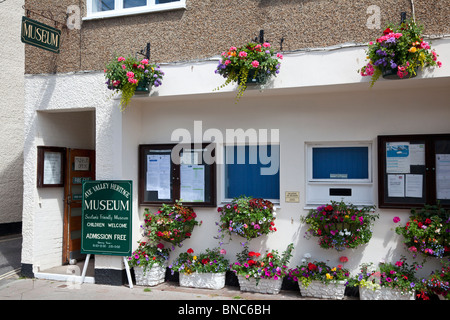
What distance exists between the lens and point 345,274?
6.02m

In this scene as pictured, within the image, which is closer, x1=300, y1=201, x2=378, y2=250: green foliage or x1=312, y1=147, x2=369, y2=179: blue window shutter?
x1=300, y1=201, x2=378, y2=250: green foliage

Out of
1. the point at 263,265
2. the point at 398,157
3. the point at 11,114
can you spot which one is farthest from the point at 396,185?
the point at 11,114

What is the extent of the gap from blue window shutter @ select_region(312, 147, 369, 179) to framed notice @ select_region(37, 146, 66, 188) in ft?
14.8

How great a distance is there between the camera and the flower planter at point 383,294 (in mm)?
5660

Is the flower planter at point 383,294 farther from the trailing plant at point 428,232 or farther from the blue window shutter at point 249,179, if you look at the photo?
the blue window shutter at point 249,179

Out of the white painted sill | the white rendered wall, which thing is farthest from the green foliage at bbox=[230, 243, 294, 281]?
the white rendered wall

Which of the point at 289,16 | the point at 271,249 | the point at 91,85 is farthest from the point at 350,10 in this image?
the point at 91,85

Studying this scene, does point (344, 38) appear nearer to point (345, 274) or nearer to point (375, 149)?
point (375, 149)

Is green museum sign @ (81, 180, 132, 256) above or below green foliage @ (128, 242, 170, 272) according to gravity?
above

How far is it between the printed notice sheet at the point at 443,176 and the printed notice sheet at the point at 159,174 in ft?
12.9

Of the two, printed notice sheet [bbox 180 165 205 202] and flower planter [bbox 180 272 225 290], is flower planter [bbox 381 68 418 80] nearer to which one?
printed notice sheet [bbox 180 165 205 202]

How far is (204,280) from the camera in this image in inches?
260

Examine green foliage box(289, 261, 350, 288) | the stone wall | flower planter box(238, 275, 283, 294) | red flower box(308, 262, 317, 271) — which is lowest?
flower planter box(238, 275, 283, 294)

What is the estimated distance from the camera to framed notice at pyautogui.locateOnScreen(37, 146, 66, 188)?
7508 millimetres
